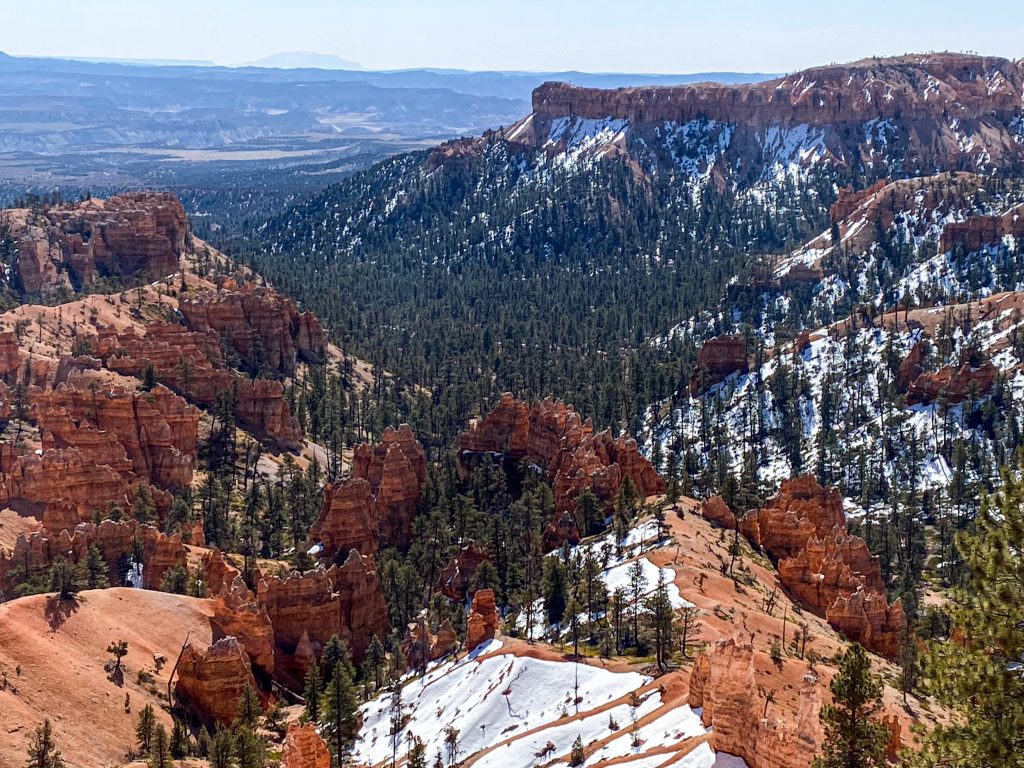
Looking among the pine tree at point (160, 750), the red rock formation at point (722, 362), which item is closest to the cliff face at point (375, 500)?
the pine tree at point (160, 750)

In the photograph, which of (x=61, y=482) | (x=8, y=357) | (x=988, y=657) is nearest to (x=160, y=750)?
(x=988, y=657)

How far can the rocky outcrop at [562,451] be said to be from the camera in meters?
117

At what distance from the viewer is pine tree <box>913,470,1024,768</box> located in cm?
3869

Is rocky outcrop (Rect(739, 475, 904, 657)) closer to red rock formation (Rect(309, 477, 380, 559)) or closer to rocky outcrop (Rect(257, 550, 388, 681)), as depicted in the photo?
rocky outcrop (Rect(257, 550, 388, 681))

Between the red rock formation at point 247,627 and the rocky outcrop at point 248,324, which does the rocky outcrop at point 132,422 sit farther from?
the red rock formation at point 247,627

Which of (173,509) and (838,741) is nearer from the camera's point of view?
(838,741)

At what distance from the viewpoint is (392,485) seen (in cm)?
12962

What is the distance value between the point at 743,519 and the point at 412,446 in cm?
3871

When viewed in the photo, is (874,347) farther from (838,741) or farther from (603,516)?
(838,741)

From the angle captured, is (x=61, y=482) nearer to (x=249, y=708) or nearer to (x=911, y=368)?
(x=249, y=708)

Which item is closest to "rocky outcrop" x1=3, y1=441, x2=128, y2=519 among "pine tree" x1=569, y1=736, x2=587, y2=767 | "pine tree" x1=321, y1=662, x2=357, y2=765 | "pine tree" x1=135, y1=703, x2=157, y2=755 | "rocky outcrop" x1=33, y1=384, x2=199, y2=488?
"rocky outcrop" x1=33, y1=384, x2=199, y2=488

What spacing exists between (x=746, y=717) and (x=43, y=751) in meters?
33.9

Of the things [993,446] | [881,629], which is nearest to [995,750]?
[881,629]

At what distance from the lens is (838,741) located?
49.1m
